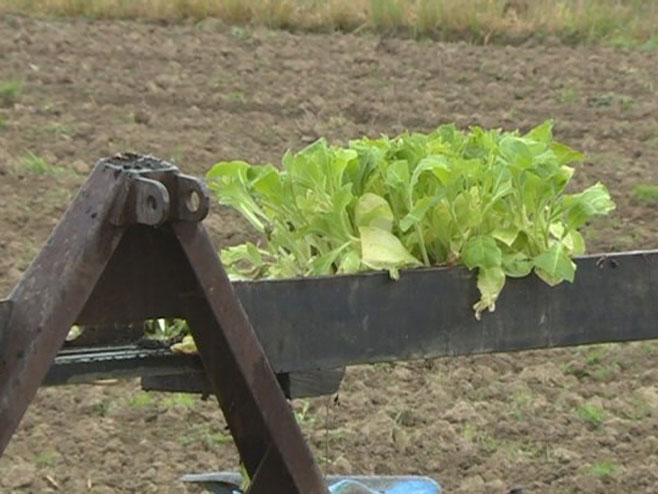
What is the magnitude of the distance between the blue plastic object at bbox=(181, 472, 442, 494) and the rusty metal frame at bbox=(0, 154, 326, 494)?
0.88m

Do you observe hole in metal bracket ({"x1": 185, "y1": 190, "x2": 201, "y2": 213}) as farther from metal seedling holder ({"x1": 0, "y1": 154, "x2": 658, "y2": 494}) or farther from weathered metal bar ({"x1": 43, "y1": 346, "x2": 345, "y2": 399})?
weathered metal bar ({"x1": 43, "y1": 346, "x2": 345, "y2": 399})

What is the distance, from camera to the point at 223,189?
10.4ft

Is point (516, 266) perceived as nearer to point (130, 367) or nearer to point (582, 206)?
point (582, 206)

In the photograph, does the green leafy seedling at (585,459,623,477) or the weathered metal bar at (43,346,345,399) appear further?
the green leafy seedling at (585,459,623,477)

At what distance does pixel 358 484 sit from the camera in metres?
3.71

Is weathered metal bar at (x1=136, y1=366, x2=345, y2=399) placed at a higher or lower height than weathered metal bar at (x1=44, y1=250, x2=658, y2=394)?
lower

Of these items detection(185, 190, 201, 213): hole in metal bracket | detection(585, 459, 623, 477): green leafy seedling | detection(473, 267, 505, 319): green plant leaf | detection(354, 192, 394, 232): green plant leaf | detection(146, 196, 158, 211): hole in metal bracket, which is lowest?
detection(585, 459, 623, 477): green leafy seedling

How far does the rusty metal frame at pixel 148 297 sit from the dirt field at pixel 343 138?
6.82 ft

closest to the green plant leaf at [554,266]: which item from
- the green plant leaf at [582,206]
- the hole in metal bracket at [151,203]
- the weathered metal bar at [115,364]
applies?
the green plant leaf at [582,206]

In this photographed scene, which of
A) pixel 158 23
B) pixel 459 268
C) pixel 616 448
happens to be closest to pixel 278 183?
pixel 459 268

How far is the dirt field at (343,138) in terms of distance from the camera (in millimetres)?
5402

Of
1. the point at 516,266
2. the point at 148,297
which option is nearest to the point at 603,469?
the point at 516,266

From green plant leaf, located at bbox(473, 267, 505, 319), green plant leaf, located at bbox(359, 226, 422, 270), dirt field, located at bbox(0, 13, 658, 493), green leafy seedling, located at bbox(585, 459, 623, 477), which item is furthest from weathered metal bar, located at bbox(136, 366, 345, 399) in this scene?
green leafy seedling, located at bbox(585, 459, 623, 477)

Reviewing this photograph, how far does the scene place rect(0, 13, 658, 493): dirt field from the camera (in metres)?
5.40
